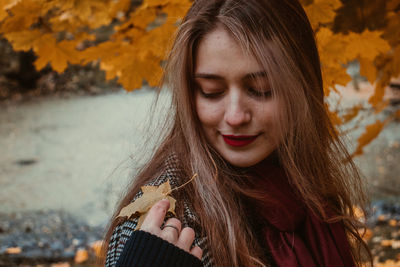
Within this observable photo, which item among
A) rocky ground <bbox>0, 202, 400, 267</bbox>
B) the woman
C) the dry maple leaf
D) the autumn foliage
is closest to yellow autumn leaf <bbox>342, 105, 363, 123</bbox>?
the autumn foliage

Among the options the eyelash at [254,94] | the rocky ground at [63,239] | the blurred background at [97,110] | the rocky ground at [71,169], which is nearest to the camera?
the eyelash at [254,94]

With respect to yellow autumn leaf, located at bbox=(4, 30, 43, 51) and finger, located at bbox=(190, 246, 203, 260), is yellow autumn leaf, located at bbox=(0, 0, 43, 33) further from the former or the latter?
finger, located at bbox=(190, 246, 203, 260)

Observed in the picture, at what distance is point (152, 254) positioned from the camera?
1.10 metres

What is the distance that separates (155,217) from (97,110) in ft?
32.2

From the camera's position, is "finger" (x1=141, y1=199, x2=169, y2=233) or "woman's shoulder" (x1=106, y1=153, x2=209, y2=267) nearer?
"finger" (x1=141, y1=199, x2=169, y2=233)

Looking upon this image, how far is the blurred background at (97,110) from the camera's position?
6.70 ft

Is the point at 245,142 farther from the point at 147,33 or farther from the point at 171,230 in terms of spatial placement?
the point at 147,33

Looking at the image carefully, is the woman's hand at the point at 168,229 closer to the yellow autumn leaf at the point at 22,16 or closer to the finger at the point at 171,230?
the finger at the point at 171,230

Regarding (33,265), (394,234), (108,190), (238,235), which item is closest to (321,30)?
(238,235)

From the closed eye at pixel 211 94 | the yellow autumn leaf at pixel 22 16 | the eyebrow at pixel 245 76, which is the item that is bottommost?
the closed eye at pixel 211 94

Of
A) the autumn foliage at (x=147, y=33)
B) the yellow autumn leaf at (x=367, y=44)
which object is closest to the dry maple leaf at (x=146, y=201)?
the autumn foliage at (x=147, y=33)

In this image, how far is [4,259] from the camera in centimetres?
449

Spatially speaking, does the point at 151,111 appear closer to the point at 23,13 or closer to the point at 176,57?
the point at 176,57

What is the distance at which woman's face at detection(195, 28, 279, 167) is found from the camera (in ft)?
4.46
